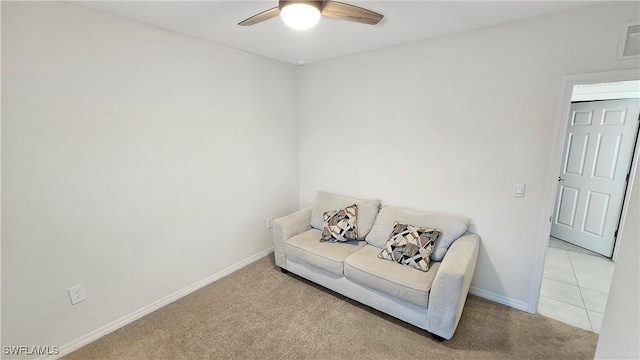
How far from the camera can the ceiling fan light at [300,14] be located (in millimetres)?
1356

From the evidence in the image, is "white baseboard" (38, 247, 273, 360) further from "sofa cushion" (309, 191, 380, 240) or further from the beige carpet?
"sofa cushion" (309, 191, 380, 240)

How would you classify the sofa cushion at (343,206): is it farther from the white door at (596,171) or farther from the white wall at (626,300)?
the white door at (596,171)

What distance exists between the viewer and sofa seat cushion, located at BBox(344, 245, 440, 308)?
2.02 m

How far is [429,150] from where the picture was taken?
8.75 ft

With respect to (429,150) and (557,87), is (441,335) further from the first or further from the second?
(557,87)

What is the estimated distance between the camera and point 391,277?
6.98 feet

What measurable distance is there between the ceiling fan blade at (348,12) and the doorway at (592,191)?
279 cm

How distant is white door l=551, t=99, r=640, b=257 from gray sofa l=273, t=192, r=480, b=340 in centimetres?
200

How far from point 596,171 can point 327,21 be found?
3.99 metres

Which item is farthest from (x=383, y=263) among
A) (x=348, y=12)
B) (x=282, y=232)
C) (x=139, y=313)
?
(x=139, y=313)

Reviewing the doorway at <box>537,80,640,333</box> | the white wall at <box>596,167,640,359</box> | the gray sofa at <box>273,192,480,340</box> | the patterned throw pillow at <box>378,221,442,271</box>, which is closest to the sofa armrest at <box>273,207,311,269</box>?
the gray sofa at <box>273,192,480,340</box>

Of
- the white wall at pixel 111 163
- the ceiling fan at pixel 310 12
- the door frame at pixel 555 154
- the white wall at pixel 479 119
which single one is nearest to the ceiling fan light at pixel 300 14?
the ceiling fan at pixel 310 12

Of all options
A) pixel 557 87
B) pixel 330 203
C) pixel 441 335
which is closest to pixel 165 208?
pixel 330 203

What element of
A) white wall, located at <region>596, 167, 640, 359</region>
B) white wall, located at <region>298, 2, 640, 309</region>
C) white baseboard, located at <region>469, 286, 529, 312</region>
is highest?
white wall, located at <region>298, 2, 640, 309</region>
